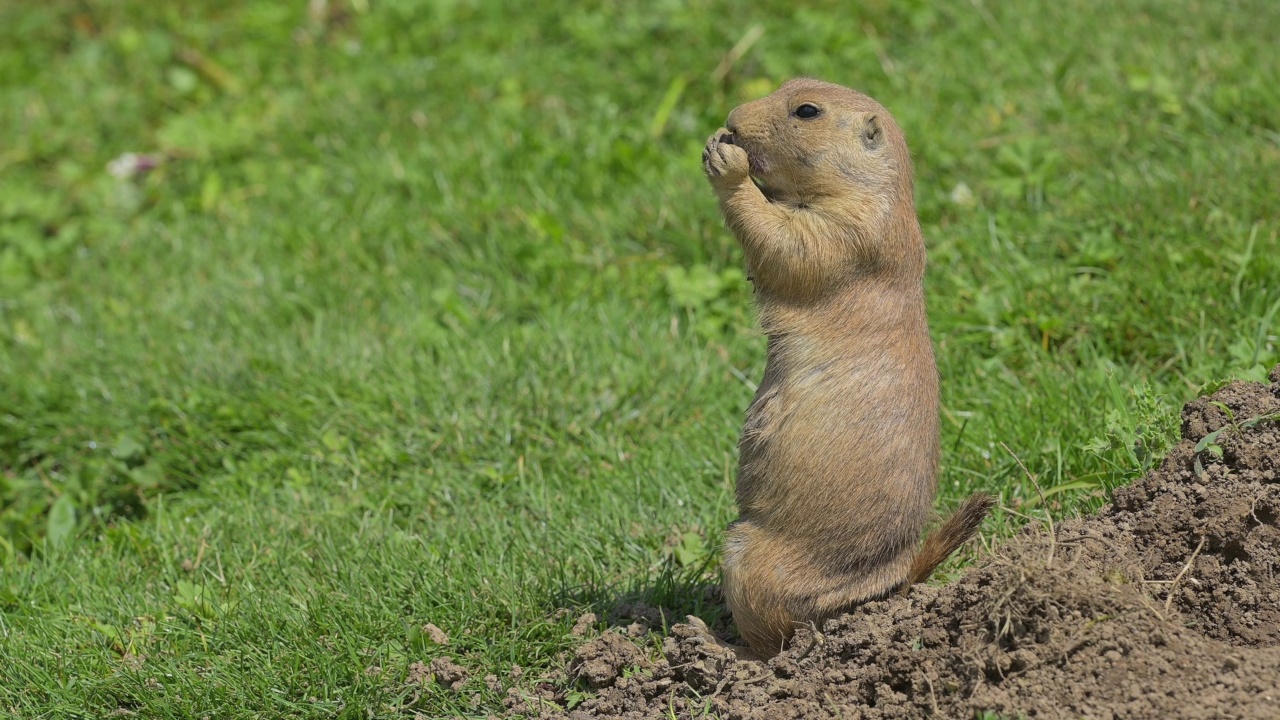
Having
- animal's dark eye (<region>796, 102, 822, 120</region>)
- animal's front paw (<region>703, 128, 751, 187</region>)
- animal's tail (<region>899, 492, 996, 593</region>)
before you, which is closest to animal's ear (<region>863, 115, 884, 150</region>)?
animal's dark eye (<region>796, 102, 822, 120</region>)

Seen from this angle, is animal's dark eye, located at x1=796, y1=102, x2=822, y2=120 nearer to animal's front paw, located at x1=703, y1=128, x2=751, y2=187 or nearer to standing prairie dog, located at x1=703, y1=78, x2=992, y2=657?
standing prairie dog, located at x1=703, y1=78, x2=992, y2=657

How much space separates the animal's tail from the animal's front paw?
0.98 m

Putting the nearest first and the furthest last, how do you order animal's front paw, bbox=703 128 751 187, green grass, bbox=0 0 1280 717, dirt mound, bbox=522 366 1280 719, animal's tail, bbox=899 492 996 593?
dirt mound, bbox=522 366 1280 719, animal's tail, bbox=899 492 996 593, animal's front paw, bbox=703 128 751 187, green grass, bbox=0 0 1280 717

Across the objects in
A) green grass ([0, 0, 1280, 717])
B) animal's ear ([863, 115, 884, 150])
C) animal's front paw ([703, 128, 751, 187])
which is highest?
animal's ear ([863, 115, 884, 150])

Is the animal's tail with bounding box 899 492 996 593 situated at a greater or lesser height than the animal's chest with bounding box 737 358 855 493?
lesser

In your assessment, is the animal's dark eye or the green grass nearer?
the animal's dark eye

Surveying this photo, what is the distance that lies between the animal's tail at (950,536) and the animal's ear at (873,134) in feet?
2.99

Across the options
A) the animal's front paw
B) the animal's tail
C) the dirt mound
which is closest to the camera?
the dirt mound

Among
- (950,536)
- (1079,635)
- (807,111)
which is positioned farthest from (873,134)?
(1079,635)

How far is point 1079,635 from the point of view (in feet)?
9.25

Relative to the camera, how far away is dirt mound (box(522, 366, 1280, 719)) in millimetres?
2771

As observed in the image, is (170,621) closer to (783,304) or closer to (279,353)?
(279,353)

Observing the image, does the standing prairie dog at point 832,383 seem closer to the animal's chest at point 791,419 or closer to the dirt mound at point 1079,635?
the animal's chest at point 791,419

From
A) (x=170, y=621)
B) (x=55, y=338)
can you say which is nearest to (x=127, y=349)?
(x=55, y=338)
